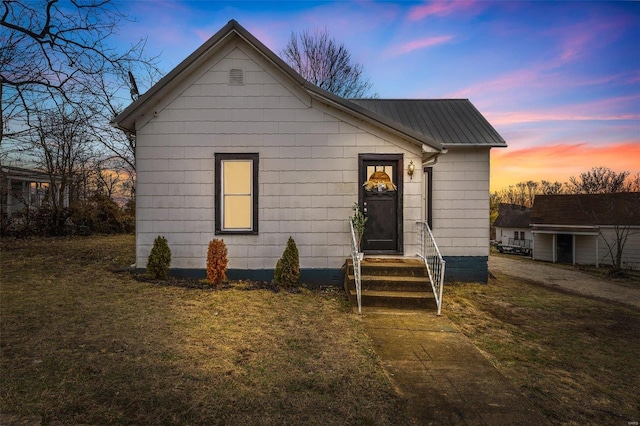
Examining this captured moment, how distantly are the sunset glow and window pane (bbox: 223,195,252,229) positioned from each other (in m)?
4.97

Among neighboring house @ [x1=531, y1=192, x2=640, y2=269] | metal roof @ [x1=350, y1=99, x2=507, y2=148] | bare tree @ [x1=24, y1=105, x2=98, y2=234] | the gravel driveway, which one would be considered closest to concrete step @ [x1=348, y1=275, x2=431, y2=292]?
metal roof @ [x1=350, y1=99, x2=507, y2=148]

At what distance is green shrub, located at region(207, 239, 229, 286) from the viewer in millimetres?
6918

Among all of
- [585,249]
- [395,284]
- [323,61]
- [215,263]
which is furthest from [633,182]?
[215,263]

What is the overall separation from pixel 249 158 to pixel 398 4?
667 centimetres

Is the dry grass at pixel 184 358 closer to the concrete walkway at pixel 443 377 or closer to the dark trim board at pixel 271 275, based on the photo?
the concrete walkway at pixel 443 377

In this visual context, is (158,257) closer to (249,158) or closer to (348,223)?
(249,158)

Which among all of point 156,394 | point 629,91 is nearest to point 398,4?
point 629,91

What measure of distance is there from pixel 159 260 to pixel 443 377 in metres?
6.17

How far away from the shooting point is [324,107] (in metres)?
7.50

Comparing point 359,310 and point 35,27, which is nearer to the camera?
point 359,310

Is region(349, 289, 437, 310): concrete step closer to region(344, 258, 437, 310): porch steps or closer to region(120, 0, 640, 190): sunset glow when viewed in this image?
region(344, 258, 437, 310): porch steps

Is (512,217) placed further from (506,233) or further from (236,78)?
(236,78)

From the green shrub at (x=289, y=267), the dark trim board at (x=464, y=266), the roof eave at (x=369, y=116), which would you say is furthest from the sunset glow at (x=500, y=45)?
the dark trim board at (x=464, y=266)

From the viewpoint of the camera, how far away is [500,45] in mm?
10672
